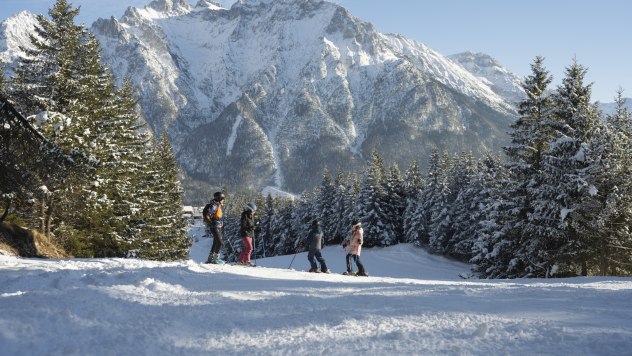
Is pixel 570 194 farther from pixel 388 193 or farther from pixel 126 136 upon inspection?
pixel 388 193

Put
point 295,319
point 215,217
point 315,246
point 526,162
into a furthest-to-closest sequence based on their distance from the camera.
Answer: point 526,162
point 315,246
point 215,217
point 295,319

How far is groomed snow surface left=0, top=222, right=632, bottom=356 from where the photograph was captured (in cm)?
450

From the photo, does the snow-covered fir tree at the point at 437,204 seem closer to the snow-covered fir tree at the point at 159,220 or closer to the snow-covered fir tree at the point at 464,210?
the snow-covered fir tree at the point at 464,210

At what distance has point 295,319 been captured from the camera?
5.57 m

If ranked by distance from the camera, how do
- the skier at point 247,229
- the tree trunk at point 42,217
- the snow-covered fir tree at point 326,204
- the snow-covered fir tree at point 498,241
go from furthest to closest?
1. the snow-covered fir tree at point 326,204
2. the snow-covered fir tree at point 498,241
3. the tree trunk at point 42,217
4. the skier at point 247,229

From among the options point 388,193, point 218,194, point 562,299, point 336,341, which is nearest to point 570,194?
point 562,299

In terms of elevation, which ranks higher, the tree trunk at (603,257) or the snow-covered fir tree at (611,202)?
the snow-covered fir tree at (611,202)

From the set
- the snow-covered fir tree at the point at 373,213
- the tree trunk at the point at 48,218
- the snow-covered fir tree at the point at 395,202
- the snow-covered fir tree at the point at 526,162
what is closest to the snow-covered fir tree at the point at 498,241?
the snow-covered fir tree at the point at 526,162

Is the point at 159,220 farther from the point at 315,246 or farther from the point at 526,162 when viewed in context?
the point at 526,162

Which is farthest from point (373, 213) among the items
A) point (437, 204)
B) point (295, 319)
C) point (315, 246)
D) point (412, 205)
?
point (295, 319)

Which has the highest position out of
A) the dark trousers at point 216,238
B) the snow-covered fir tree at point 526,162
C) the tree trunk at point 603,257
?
the snow-covered fir tree at point 526,162

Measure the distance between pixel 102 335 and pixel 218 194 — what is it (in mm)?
7937

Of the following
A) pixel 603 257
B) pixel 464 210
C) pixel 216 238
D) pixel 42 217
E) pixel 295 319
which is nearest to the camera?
pixel 295 319

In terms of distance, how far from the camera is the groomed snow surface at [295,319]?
4.50 metres
